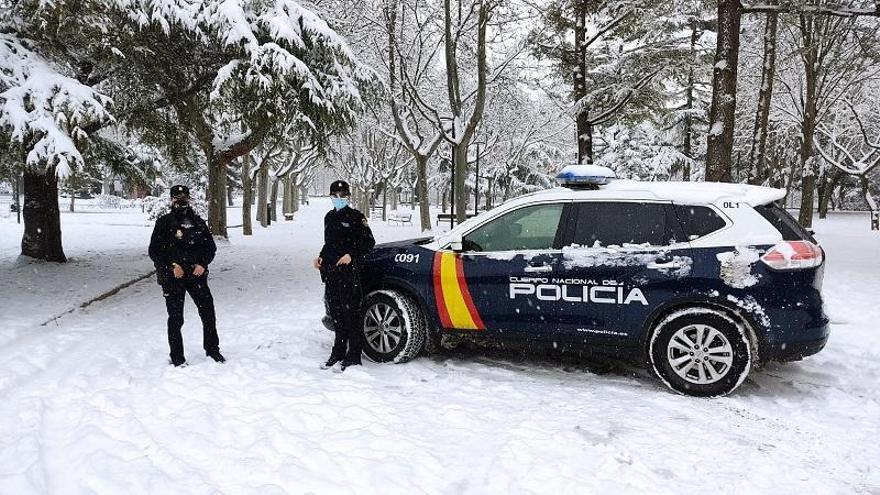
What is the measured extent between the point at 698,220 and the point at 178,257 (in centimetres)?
481

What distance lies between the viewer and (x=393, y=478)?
3.66m

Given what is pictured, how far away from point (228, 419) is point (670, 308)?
368 cm

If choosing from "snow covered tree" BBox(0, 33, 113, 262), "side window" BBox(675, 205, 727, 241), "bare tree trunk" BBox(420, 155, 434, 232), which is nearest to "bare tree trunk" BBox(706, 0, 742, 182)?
"side window" BBox(675, 205, 727, 241)

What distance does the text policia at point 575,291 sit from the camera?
5.24m

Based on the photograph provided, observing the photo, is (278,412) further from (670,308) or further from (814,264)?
(814,264)

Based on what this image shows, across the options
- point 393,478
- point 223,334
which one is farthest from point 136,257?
point 393,478

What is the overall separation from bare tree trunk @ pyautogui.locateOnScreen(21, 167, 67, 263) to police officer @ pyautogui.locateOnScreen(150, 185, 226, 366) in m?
7.71

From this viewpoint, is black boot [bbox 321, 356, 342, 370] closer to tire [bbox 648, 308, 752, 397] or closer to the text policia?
the text policia

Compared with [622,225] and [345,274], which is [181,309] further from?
[622,225]

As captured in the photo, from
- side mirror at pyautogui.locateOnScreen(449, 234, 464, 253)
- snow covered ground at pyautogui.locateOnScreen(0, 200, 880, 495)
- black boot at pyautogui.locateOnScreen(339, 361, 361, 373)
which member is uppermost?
side mirror at pyautogui.locateOnScreen(449, 234, 464, 253)

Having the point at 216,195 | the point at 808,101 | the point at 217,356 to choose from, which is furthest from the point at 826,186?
the point at 217,356

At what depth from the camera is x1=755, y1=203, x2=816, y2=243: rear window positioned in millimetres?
4988

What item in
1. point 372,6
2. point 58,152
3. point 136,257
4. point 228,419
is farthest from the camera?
point 372,6

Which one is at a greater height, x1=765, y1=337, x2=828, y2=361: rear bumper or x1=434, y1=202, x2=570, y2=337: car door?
x1=434, y1=202, x2=570, y2=337: car door
